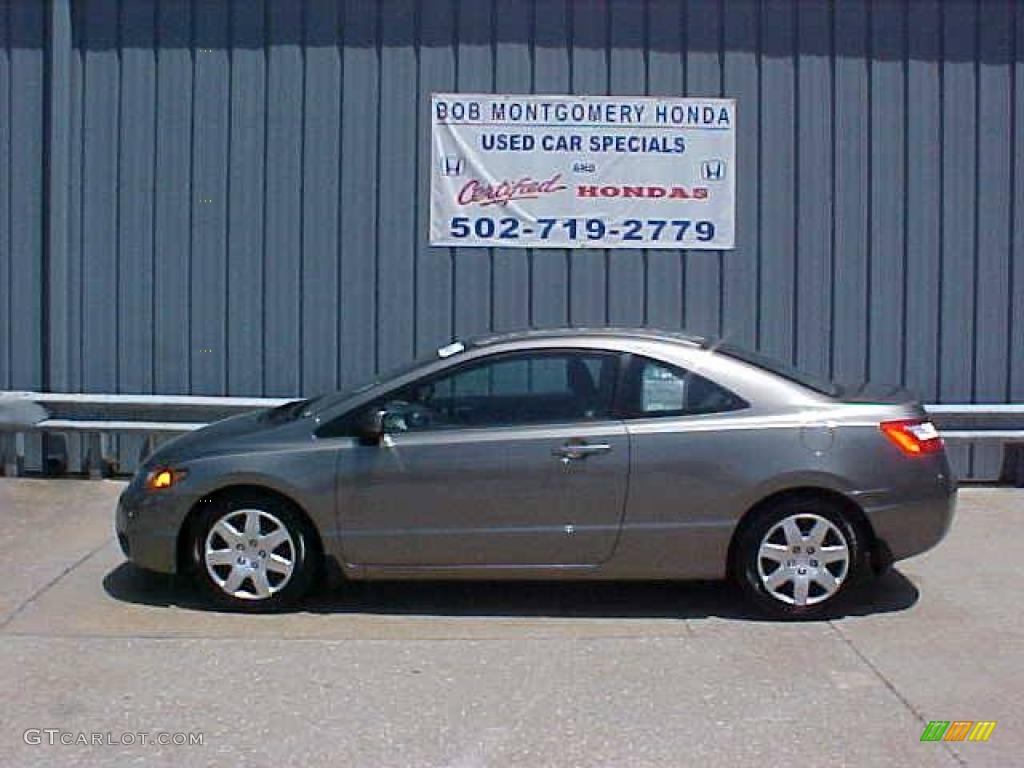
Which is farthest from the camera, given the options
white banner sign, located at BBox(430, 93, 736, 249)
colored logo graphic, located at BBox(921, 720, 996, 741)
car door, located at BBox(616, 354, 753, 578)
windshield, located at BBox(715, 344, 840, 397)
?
white banner sign, located at BBox(430, 93, 736, 249)

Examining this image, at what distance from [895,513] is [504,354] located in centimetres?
211

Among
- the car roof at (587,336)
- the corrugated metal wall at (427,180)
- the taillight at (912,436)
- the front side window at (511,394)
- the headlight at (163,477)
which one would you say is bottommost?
the headlight at (163,477)

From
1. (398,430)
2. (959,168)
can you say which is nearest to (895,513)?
(398,430)

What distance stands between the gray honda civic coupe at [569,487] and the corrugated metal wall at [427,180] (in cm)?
362

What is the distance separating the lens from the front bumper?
732 centimetres

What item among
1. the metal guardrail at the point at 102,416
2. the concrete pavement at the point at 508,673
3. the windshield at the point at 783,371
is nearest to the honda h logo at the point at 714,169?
the windshield at the point at 783,371

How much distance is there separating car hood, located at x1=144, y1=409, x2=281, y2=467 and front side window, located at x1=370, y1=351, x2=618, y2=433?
72 cm

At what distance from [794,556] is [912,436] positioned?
86 cm

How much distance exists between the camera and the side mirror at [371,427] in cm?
718

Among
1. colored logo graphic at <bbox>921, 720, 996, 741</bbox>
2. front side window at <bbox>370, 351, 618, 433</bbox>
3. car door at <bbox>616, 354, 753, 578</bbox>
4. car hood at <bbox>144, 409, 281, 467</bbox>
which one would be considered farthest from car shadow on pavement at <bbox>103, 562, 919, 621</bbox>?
colored logo graphic at <bbox>921, 720, 996, 741</bbox>

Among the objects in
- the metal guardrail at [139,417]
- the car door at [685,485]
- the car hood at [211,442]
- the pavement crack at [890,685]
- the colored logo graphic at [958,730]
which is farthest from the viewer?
the metal guardrail at [139,417]

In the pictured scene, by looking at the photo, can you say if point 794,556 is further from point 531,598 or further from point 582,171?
point 582,171

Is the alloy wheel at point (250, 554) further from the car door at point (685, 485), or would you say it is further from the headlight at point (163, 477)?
the car door at point (685, 485)

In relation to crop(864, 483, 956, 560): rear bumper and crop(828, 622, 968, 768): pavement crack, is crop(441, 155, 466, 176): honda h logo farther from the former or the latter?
crop(828, 622, 968, 768): pavement crack
